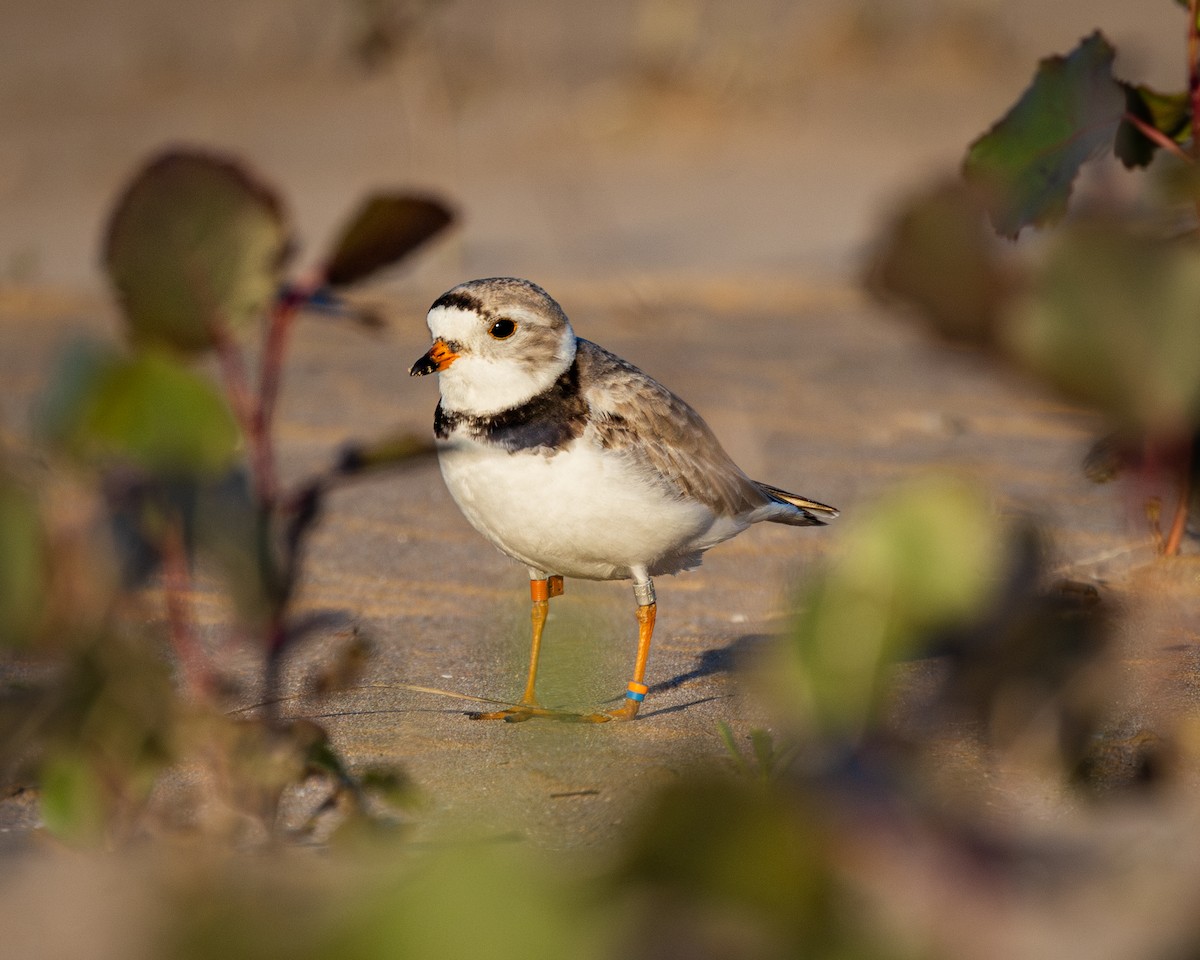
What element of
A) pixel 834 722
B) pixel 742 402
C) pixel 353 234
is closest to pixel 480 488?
pixel 353 234

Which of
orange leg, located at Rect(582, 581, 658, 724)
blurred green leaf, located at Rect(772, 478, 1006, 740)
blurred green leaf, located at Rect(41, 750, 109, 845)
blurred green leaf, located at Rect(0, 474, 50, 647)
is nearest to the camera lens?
blurred green leaf, located at Rect(772, 478, 1006, 740)

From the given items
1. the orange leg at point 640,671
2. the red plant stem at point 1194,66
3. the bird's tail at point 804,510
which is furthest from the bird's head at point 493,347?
the red plant stem at point 1194,66

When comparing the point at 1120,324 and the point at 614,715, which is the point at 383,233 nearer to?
the point at 1120,324

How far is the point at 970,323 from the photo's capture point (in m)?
0.64

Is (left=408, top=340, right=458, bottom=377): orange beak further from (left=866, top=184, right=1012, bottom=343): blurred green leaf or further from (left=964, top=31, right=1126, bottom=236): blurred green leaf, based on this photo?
(left=866, top=184, right=1012, bottom=343): blurred green leaf

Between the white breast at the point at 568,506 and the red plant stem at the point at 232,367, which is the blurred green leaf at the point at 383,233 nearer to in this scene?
the red plant stem at the point at 232,367

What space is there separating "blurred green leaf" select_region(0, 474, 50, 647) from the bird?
1887 mm

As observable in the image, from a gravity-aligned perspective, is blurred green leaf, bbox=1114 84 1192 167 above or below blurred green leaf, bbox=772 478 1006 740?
above

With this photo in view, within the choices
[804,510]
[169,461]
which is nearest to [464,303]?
[804,510]

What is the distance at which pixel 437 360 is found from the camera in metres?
3.14

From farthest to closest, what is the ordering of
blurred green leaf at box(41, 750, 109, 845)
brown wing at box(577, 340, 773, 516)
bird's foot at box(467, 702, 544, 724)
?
1. brown wing at box(577, 340, 773, 516)
2. bird's foot at box(467, 702, 544, 724)
3. blurred green leaf at box(41, 750, 109, 845)

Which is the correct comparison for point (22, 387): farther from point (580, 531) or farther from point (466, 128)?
point (466, 128)

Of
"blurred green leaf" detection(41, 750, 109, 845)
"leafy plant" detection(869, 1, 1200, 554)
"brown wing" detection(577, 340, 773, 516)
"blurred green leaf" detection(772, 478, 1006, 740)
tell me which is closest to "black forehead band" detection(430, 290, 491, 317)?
"brown wing" detection(577, 340, 773, 516)

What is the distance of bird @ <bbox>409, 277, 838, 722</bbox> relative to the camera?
9.98 feet
